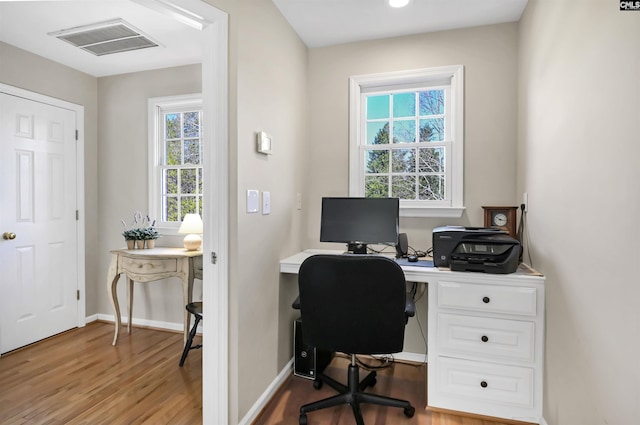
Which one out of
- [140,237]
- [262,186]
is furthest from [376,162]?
[140,237]

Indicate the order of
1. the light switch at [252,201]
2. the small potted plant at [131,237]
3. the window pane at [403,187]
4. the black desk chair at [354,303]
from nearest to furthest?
the black desk chair at [354,303]
the light switch at [252,201]
the window pane at [403,187]
the small potted plant at [131,237]

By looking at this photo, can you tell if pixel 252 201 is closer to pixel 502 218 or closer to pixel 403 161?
pixel 403 161

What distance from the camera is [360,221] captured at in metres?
2.36

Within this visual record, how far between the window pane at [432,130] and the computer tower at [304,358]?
171cm

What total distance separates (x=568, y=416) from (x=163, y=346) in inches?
112

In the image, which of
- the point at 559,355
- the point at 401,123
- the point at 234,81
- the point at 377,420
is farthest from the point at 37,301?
the point at 559,355

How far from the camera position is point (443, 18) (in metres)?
2.34

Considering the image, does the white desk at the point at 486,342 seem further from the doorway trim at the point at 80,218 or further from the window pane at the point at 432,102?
the doorway trim at the point at 80,218

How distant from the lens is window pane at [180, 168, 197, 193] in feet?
10.8

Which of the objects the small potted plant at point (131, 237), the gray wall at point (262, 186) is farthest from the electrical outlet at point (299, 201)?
the small potted plant at point (131, 237)

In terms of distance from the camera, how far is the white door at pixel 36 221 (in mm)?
2744

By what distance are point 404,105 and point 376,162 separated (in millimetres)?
507

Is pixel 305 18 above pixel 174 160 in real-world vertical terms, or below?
above

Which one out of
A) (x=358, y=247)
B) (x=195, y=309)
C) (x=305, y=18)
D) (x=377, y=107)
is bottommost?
(x=195, y=309)
